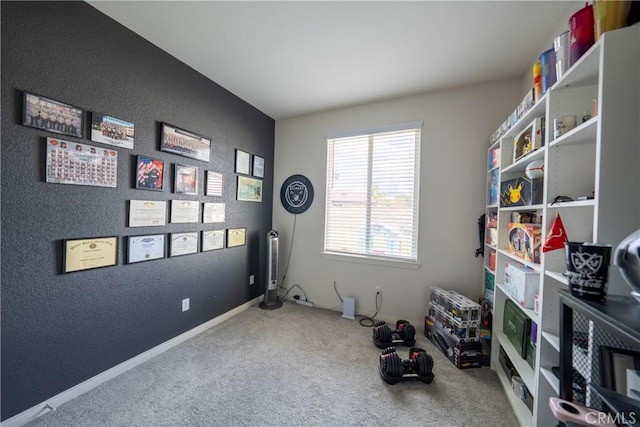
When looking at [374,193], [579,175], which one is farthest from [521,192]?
[374,193]

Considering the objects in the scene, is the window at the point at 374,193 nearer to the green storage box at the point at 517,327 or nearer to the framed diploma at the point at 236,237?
the green storage box at the point at 517,327

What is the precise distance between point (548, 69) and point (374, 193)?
1.86m

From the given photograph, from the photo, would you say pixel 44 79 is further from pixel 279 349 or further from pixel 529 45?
pixel 529 45

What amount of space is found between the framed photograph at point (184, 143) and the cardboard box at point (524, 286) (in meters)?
2.88

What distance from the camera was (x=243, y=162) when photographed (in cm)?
298

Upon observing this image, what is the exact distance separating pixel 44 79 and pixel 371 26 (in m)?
2.19

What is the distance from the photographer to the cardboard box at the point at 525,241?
1381 millimetres

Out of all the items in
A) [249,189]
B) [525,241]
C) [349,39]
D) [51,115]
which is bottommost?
[525,241]

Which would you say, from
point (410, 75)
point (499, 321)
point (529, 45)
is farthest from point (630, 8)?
point (499, 321)

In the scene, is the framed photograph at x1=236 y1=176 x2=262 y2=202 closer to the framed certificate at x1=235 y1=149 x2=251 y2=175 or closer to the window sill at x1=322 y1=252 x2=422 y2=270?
the framed certificate at x1=235 y1=149 x2=251 y2=175

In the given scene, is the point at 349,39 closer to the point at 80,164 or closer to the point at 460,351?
the point at 80,164

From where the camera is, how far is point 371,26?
1730mm

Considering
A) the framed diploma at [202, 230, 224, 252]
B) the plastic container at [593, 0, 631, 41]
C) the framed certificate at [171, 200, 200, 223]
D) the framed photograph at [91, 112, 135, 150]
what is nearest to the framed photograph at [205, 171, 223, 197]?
the framed certificate at [171, 200, 200, 223]

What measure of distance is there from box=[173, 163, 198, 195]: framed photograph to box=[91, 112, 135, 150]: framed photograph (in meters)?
0.42
